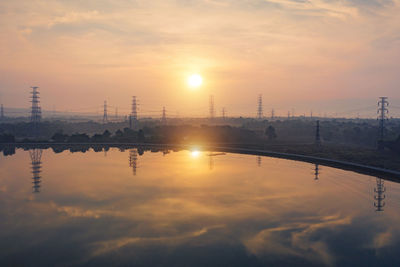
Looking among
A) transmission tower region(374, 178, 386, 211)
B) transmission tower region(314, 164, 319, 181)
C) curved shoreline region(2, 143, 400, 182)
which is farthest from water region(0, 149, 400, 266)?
curved shoreline region(2, 143, 400, 182)

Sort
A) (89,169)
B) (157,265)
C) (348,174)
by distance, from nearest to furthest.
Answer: (157,265) < (348,174) < (89,169)

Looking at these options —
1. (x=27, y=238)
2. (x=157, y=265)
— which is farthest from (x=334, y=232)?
(x=27, y=238)

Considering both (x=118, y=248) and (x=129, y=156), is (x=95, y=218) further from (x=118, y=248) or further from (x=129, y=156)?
(x=129, y=156)

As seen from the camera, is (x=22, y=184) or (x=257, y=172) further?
(x=257, y=172)

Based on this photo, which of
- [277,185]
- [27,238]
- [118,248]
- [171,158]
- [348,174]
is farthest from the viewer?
[171,158]

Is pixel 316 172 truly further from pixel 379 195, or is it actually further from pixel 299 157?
pixel 299 157

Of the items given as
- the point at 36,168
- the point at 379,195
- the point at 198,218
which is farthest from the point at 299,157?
the point at 36,168
